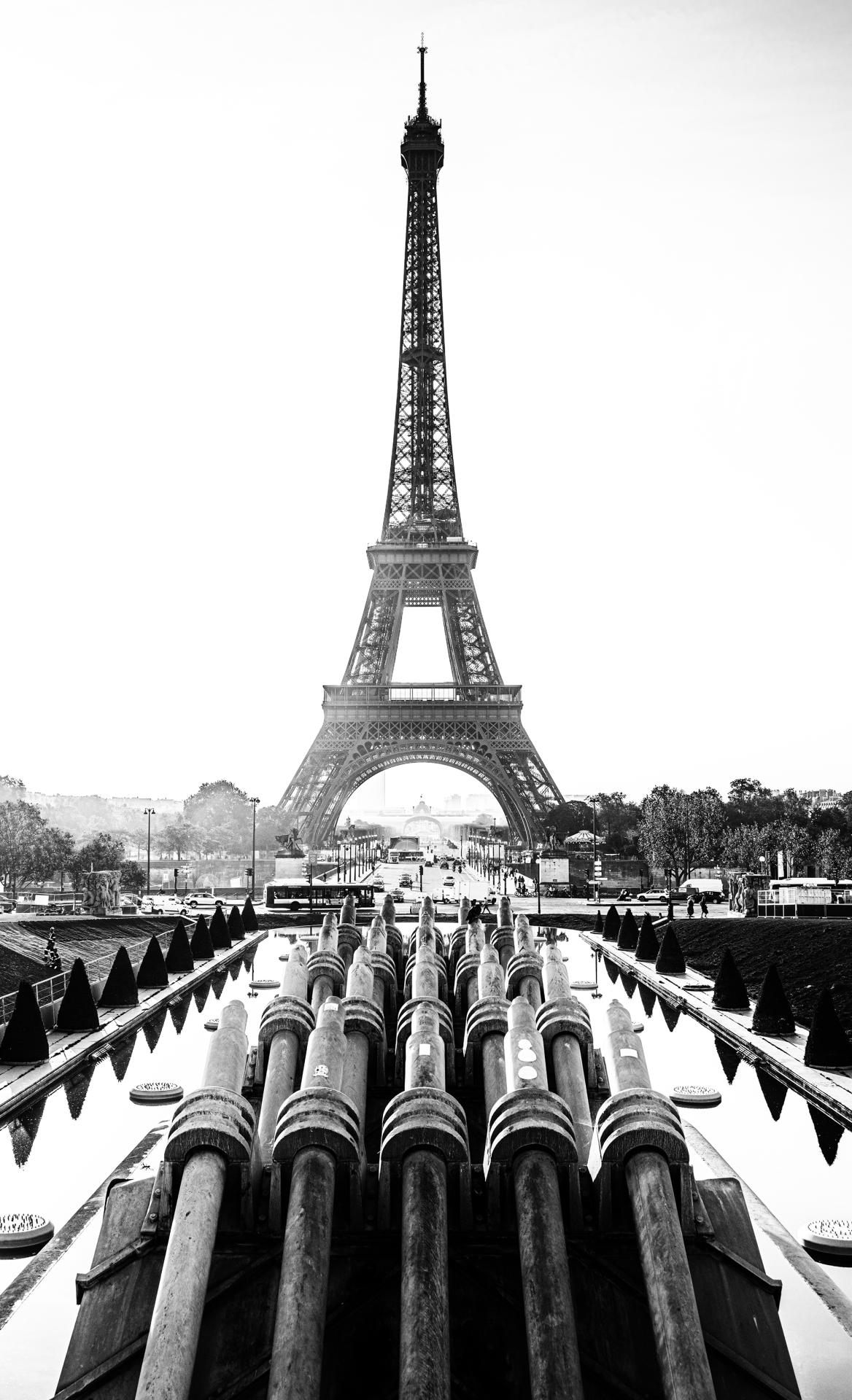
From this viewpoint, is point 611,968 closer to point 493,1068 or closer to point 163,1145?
point 493,1068

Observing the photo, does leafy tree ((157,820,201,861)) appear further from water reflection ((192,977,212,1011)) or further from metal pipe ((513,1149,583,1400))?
metal pipe ((513,1149,583,1400))

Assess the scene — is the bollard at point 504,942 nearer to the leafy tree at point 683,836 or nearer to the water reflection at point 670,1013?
the water reflection at point 670,1013

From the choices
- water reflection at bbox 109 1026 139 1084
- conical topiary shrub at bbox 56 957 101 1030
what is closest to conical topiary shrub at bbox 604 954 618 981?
water reflection at bbox 109 1026 139 1084

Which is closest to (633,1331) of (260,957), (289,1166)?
(289,1166)

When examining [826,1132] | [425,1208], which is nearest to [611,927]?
[826,1132]

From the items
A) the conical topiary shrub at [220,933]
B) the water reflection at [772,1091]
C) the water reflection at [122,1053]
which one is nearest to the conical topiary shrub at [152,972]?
the water reflection at [122,1053]

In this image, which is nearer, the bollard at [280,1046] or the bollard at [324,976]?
the bollard at [280,1046]

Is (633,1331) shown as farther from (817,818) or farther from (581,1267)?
(817,818)
